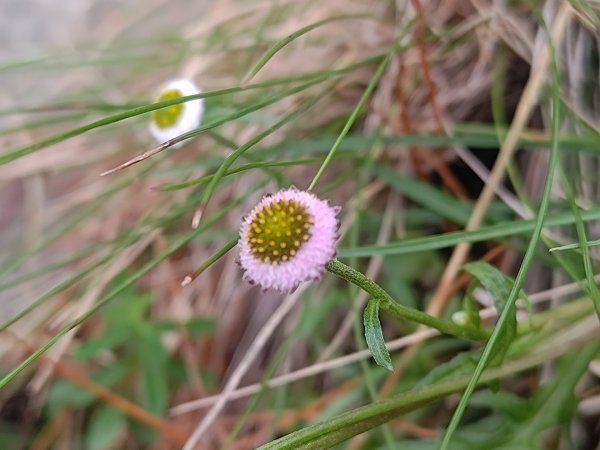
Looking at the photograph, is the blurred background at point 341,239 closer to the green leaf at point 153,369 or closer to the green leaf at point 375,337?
the green leaf at point 153,369

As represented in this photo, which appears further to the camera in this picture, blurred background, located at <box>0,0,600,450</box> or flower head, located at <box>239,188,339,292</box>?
blurred background, located at <box>0,0,600,450</box>

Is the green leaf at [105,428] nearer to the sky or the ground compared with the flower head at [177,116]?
nearer to the ground

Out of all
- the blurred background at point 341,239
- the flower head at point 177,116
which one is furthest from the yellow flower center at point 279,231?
the flower head at point 177,116

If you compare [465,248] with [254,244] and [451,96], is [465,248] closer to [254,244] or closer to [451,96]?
[451,96]

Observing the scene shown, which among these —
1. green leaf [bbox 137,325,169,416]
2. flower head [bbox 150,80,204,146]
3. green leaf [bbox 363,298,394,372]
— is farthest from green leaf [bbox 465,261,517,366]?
green leaf [bbox 137,325,169,416]

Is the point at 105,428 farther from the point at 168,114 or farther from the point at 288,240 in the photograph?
the point at 288,240

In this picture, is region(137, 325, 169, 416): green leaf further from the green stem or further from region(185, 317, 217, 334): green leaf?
the green stem
